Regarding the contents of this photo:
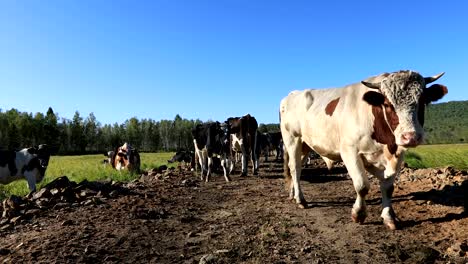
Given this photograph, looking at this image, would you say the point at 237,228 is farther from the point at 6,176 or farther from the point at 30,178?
the point at 6,176

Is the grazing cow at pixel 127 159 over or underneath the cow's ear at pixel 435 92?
underneath

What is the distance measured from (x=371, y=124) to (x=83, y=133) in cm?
9711

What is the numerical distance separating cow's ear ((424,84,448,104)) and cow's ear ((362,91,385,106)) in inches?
26.7

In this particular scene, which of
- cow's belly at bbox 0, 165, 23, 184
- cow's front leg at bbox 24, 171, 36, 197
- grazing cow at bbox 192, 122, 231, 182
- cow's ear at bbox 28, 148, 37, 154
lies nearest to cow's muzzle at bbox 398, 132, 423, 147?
grazing cow at bbox 192, 122, 231, 182

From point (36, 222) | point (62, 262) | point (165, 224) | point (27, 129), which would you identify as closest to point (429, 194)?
point (165, 224)

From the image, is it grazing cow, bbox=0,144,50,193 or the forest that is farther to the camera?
the forest

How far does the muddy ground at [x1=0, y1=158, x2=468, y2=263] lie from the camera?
5.37 meters

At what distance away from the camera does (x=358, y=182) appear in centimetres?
674

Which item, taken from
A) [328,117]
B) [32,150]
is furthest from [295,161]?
[32,150]

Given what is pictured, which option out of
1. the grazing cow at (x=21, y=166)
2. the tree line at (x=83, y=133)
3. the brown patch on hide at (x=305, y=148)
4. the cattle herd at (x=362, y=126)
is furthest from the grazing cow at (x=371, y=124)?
the tree line at (x=83, y=133)

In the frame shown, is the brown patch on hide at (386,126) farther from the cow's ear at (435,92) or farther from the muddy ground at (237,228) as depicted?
the muddy ground at (237,228)

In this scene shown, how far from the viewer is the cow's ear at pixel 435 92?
20.5 ft

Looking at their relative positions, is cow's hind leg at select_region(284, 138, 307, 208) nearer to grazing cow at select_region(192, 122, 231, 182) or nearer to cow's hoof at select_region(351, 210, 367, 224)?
cow's hoof at select_region(351, 210, 367, 224)

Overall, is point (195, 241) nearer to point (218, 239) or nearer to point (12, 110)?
point (218, 239)
